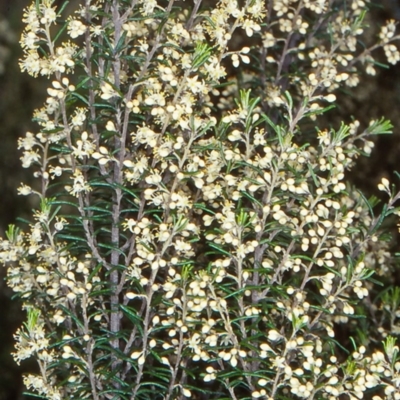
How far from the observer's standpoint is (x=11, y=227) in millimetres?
827

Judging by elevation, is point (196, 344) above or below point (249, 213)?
below

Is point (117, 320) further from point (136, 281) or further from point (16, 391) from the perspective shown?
point (16, 391)

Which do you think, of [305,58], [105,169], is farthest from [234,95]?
[105,169]

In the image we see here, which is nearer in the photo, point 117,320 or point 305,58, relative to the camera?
point 117,320

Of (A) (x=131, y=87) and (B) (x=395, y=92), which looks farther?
(B) (x=395, y=92)

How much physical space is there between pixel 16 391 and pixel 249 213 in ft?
2.60

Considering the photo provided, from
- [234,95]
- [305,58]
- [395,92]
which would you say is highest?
[395,92]

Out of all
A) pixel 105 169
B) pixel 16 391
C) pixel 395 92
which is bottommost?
pixel 16 391

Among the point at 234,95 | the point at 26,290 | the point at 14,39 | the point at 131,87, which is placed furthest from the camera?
the point at 14,39

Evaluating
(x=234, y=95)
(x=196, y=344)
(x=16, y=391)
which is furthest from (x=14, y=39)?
(x=196, y=344)

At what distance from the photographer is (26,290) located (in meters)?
0.85

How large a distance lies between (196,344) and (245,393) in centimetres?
21

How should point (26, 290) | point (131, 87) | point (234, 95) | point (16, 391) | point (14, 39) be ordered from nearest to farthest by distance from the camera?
point (131, 87) → point (26, 290) → point (234, 95) → point (16, 391) → point (14, 39)

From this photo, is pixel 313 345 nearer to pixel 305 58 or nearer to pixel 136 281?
pixel 136 281
